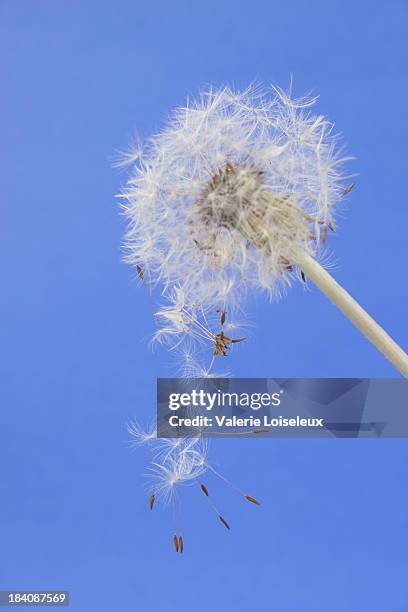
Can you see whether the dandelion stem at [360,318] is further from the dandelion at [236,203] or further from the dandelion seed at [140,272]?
the dandelion seed at [140,272]

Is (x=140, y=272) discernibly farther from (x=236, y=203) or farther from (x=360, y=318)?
(x=360, y=318)

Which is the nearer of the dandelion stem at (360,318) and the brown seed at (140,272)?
the dandelion stem at (360,318)

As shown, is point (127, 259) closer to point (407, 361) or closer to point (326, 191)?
point (326, 191)

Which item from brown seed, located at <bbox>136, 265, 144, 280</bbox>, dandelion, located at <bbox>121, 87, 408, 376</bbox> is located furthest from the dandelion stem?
brown seed, located at <bbox>136, 265, 144, 280</bbox>

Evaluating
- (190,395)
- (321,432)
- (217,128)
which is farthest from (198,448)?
(217,128)

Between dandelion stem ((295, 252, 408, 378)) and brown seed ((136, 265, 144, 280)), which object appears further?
brown seed ((136, 265, 144, 280))

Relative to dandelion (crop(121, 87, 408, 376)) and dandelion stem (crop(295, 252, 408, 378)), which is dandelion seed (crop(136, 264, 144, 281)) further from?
dandelion stem (crop(295, 252, 408, 378))

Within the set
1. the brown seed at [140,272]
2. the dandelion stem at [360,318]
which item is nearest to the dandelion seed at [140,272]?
the brown seed at [140,272]

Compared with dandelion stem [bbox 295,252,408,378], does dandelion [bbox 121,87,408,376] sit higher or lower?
higher
